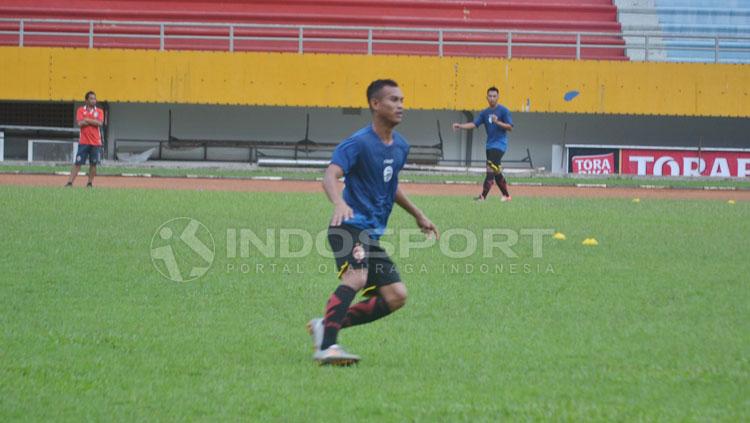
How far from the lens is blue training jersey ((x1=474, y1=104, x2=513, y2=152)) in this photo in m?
22.5

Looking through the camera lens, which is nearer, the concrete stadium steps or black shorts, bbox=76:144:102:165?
black shorts, bbox=76:144:102:165

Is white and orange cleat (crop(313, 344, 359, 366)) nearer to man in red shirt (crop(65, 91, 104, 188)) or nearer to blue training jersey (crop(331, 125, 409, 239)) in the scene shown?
blue training jersey (crop(331, 125, 409, 239))

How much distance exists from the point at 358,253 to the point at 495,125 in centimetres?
1548

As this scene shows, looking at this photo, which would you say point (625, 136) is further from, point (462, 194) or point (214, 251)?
point (214, 251)

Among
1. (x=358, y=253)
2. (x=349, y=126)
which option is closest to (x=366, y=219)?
(x=358, y=253)

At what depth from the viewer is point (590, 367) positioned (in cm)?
708

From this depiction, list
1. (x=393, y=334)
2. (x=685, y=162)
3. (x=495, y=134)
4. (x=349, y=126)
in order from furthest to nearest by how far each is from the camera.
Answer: (x=349, y=126) < (x=685, y=162) < (x=495, y=134) < (x=393, y=334)

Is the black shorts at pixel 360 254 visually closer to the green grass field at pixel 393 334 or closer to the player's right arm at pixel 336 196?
the player's right arm at pixel 336 196

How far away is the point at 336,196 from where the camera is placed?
721 cm

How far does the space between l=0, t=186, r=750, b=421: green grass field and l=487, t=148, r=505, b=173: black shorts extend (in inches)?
261

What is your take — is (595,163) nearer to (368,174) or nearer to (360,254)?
(368,174)

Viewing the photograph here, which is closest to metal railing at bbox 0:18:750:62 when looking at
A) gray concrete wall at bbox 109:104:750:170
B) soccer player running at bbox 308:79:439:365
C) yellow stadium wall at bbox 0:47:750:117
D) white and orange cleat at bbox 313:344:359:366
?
yellow stadium wall at bbox 0:47:750:117

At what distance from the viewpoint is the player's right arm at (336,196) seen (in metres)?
7.00

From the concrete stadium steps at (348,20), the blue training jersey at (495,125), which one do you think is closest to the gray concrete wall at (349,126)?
the concrete stadium steps at (348,20)
